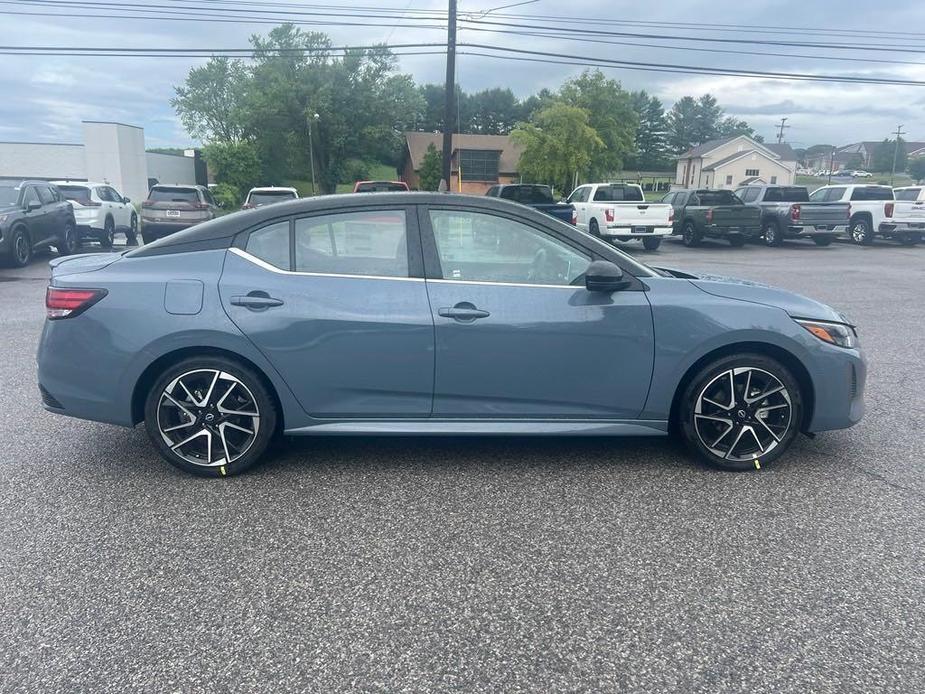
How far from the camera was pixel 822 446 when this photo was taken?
4891 millimetres

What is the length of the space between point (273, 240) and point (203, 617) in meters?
2.21

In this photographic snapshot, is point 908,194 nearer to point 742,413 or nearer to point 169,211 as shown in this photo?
point 169,211

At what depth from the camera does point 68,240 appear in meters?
17.1

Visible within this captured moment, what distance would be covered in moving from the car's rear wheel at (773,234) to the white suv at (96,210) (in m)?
20.3

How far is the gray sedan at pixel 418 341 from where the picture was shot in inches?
163

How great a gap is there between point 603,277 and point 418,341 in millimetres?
1120

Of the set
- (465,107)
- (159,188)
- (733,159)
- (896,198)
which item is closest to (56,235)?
(159,188)

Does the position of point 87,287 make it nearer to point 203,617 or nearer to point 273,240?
point 273,240

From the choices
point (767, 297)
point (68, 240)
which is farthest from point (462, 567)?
point (68, 240)

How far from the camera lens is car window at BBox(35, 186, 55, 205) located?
1603cm

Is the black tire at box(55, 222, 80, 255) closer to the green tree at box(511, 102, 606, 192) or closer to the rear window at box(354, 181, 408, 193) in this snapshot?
the rear window at box(354, 181, 408, 193)

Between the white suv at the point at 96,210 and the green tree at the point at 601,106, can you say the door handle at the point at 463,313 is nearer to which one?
the white suv at the point at 96,210

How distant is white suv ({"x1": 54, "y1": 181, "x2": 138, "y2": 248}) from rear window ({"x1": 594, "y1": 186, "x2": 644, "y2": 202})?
14.1m

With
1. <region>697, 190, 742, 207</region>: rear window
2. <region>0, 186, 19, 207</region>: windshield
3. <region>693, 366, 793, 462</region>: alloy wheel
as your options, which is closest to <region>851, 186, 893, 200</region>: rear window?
<region>697, 190, 742, 207</region>: rear window
